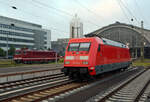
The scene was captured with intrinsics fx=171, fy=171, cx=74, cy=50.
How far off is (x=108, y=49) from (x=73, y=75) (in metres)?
3.93

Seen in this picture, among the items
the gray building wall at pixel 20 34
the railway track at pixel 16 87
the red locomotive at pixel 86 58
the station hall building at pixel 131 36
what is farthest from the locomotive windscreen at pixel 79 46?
the station hall building at pixel 131 36

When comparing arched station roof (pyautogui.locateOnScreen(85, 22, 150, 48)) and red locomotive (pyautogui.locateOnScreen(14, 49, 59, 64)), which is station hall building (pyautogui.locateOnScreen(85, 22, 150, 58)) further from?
red locomotive (pyautogui.locateOnScreen(14, 49, 59, 64))

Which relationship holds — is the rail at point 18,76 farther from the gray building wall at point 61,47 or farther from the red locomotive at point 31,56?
the red locomotive at point 31,56

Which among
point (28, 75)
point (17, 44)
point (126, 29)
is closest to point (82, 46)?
point (28, 75)

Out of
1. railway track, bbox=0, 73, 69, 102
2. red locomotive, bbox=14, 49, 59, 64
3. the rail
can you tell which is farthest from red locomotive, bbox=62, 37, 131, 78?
red locomotive, bbox=14, 49, 59, 64

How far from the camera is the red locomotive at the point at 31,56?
35625 millimetres

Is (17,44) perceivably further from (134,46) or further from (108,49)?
(108,49)

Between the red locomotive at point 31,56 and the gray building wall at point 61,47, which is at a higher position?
the gray building wall at point 61,47

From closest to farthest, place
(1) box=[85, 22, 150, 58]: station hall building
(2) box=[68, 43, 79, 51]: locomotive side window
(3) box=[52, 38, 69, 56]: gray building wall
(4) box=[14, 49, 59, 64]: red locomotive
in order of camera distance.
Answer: (2) box=[68, 43, 79, 51]: locomotive side window
(3) box=[52, 38, 69, 56]: gray building wall
(4) box=[14, 49, 59, 64]: red locomotive
(1) box=[85, 22, 150, 58]: station hall building

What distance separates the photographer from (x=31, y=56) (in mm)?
36844

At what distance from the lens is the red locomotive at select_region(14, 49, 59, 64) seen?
35625mm

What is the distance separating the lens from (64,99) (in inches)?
313

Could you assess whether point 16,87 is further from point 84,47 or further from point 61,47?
point 61,47

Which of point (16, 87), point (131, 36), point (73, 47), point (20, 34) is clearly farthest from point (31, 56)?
point (131, 36)
